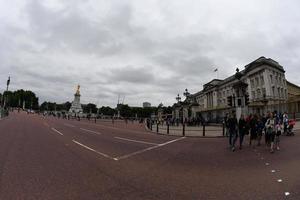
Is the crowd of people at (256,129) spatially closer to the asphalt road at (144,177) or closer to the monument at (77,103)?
the asphalt road at (144,177)

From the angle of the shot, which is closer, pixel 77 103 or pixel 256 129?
pixel 256 129

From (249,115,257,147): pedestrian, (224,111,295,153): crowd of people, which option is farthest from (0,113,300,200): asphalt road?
(249,115,257,147): pedestrian

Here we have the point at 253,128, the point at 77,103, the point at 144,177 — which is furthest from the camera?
the point at 77,103

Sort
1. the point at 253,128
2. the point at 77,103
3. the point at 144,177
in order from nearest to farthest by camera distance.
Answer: the point at 144,177, the point at 253,128, the point at 77,103

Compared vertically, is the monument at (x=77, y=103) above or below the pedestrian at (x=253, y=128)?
above

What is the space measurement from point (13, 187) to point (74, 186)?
1256 mm

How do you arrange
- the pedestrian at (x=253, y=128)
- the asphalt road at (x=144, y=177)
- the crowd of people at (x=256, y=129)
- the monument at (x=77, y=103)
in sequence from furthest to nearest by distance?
the monument at (x=77, y=103), the pedestrian at (x=253, y=128), the crowd of people at (x=256, y=129), the asphalt road at (x=144, y=177)

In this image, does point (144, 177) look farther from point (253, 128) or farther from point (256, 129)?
point (256, 129)

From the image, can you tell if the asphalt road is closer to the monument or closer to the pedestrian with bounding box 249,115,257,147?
the pedestrian with bounding box 249,115,257,147

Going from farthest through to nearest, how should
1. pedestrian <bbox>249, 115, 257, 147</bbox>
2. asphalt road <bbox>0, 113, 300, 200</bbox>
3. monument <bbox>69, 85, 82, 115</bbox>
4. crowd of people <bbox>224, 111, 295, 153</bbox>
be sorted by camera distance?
monument <bbox>69, 85, 82, 115</bbox>
pedestrian <bbox>249, 115, 257, 147</bbox>
crowd of people <bbox>224, 111, 295, 153</bbox>
asphalt road <bbox>0, 113, 300, 200</bbox>

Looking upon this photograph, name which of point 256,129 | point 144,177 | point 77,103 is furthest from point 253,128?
point 77,103

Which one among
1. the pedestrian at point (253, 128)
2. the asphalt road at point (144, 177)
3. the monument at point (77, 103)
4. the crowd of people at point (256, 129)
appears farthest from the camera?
the monument at point (77, 103)

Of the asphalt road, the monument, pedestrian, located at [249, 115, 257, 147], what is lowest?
the asphalt road

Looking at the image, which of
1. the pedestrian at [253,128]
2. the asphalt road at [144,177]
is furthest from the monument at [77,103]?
the asphalt road at [144,177]
